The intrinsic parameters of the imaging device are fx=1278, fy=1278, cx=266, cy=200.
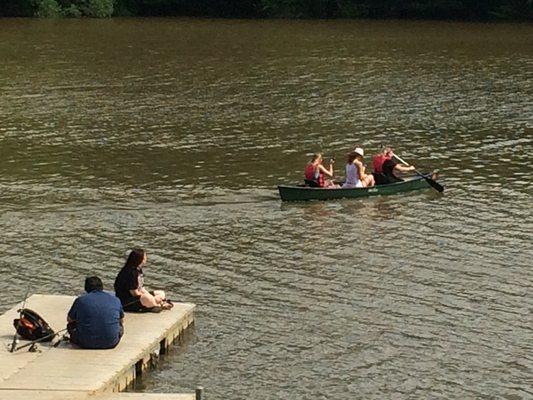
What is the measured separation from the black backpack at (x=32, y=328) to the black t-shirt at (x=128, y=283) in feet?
5.58

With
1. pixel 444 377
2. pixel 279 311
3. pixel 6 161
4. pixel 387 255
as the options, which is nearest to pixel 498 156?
pixel 387 255

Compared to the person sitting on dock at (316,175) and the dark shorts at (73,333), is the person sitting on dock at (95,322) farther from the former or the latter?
the person sitting on dock at (316,175)

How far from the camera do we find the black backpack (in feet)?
61.2

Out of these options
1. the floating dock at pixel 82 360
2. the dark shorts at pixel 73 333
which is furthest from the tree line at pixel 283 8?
the dark shorts at pixel 73 333

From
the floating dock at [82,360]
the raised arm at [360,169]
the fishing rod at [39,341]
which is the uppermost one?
the raised arm at [360,169]

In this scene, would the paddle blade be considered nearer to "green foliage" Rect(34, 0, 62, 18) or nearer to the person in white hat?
the person in white hat

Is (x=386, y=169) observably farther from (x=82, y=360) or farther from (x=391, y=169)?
(x=82, y=360)

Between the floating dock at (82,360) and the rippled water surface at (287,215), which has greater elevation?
the floating dock at (82,360)

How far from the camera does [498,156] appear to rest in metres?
36.5

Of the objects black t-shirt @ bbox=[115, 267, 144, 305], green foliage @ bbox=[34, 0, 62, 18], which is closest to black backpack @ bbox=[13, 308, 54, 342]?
black t-shirt @ bbox=[115, 267, 144, 305]

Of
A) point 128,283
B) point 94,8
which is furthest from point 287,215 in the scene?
point 94,8

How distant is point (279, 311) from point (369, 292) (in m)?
2.06

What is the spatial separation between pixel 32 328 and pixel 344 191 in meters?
13.5

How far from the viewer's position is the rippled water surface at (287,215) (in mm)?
19734
